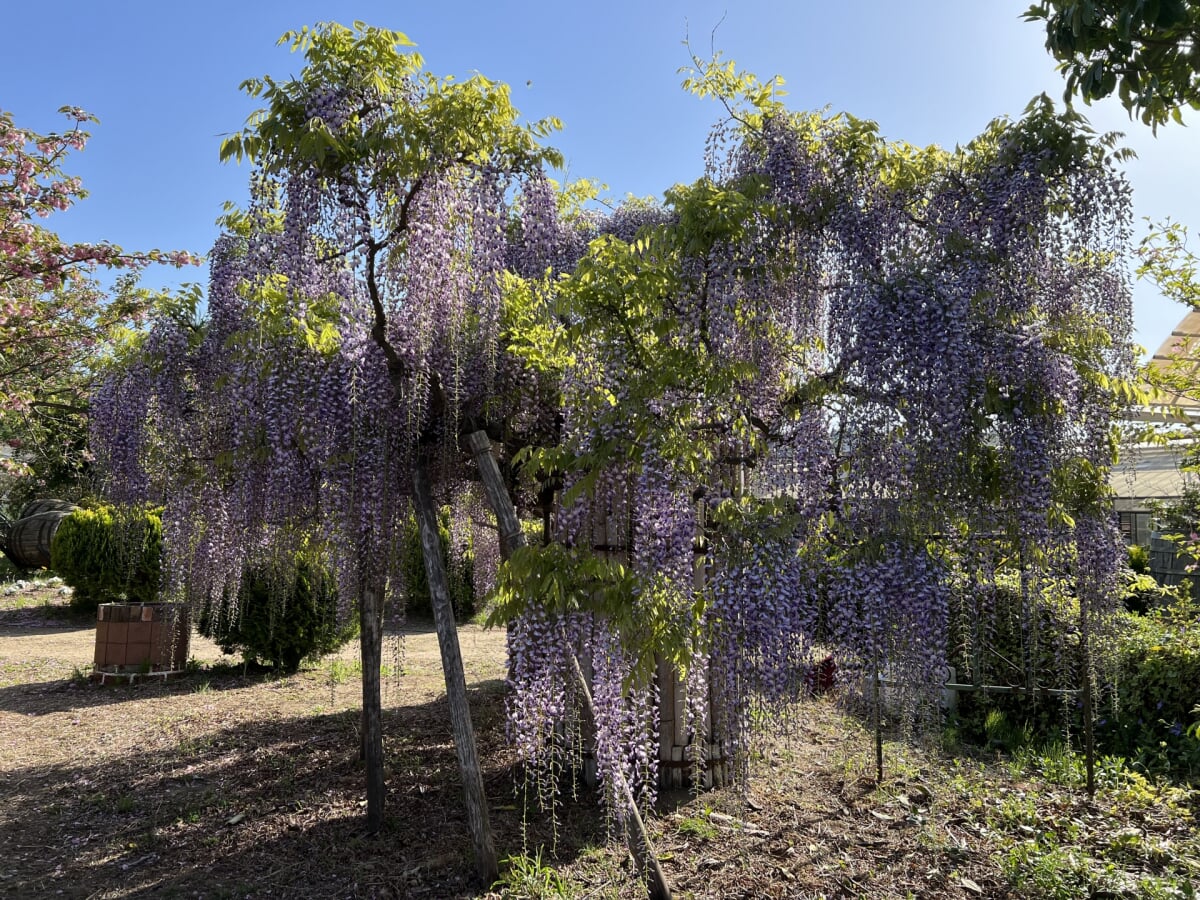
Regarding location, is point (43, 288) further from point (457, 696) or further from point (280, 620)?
point (457, 696)

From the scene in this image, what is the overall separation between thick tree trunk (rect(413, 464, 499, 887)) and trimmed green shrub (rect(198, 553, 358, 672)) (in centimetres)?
456

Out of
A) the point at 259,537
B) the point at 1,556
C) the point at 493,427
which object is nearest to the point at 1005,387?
the point at 493,427

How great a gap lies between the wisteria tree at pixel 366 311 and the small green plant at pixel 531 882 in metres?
0.11

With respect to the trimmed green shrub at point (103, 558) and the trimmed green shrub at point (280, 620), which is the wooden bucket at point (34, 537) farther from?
the trimmed green shrub at point (280, 620)

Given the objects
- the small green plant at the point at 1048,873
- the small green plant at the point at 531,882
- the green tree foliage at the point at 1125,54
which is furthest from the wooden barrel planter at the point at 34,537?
the green tree foliage at the point at 1125,54

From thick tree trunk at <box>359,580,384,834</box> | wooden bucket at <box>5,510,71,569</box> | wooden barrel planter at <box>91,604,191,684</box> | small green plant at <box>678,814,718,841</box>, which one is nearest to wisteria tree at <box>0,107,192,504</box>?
wooden barrel planter at <box>91,604,191,684</box>

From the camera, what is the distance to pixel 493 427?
4730mm

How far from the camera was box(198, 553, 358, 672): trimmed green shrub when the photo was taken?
28.1ft

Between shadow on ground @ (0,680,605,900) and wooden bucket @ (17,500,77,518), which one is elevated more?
wooden bucket @ (17,500,77,518)

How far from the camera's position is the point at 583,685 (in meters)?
3.78

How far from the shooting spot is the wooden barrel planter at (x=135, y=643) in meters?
8.52

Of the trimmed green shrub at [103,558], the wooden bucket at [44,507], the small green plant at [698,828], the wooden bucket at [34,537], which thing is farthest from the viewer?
the wooden bucket at [44,507]

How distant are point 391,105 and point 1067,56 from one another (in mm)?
2761

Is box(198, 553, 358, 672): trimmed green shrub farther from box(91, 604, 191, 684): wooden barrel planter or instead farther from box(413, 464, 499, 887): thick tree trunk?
box(413, 464, 499, 887): thick tree trunk
